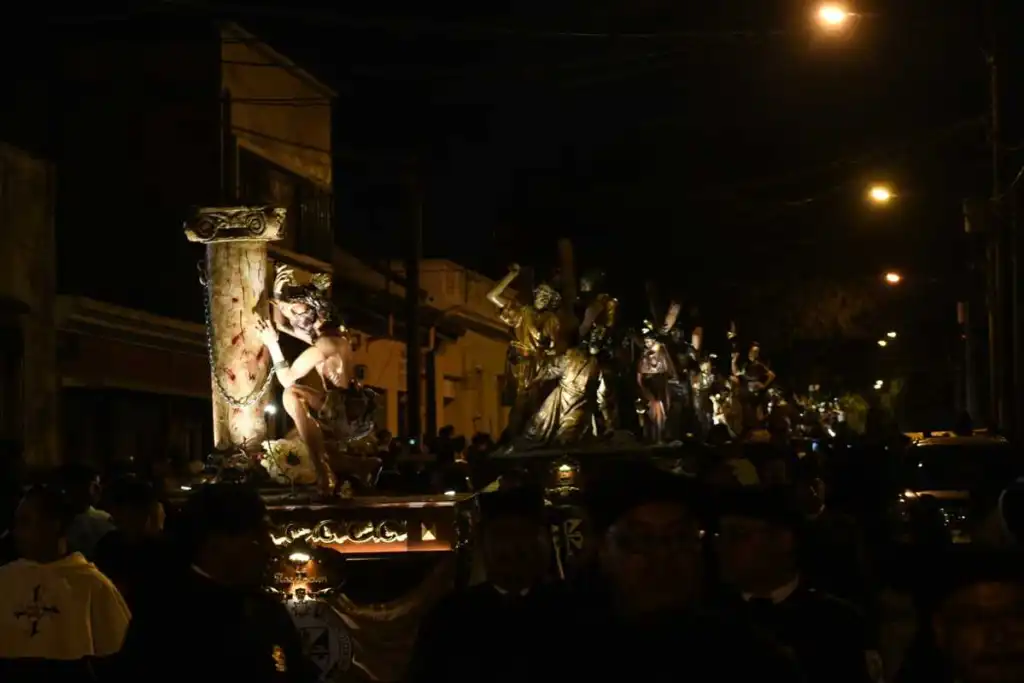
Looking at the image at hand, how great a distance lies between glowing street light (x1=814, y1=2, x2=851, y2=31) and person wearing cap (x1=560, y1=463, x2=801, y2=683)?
1626cm

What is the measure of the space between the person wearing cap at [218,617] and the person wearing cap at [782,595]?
1422 mm

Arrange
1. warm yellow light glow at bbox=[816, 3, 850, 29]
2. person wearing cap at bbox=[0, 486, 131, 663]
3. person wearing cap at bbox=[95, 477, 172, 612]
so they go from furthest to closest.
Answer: warm yellow light glow at bbox=[816, 3, 850, 29]
person wearing cap at bbox=[95, 477, 172, 612]
person wearing cap at bbox=[0, 486, 131, 663]

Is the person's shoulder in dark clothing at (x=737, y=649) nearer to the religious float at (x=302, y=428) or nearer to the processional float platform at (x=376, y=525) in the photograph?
the religious float at (x=302, y=428)

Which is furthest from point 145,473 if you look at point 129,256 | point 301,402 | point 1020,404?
point 129,256

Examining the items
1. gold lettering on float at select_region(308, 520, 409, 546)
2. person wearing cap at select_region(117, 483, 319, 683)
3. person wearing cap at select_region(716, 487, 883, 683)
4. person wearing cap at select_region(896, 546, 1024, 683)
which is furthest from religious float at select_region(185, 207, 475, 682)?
person wearing cap at select_region(896, 546, 1024, 683)

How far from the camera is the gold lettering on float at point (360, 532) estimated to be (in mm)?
14133

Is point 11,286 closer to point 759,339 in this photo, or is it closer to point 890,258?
point 890,258

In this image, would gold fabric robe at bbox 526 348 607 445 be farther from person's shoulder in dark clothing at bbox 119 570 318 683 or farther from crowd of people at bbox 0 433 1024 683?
person's shoulder in dark clothing at bbox 119 570 318 683

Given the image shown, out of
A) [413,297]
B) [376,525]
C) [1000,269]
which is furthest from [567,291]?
[413,297]

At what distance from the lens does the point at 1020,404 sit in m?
21.8

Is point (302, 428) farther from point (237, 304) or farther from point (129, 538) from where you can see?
point (129, 538)

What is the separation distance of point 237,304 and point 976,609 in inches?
466

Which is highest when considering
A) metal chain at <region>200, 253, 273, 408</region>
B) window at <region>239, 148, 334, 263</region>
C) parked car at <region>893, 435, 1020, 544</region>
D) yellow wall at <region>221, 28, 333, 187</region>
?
yellow wall at <region>221, 28, 333, 187</region>

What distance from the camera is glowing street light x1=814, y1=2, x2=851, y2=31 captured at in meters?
20.0
